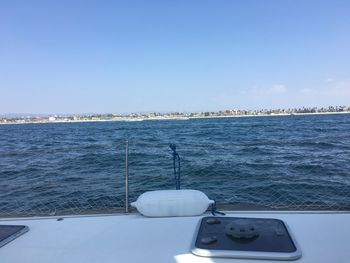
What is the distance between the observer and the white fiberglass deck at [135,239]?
1433 mm

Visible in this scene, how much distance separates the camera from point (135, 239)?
1.64m

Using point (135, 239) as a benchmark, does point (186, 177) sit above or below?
below

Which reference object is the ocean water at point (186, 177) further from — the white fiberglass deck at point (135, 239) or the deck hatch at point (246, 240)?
the deck hatch at point (246, 240)

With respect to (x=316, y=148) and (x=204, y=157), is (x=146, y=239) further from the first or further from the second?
(x=316, y=148)

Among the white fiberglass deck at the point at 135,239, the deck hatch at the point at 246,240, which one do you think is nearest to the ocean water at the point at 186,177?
the white fiberglass deck at the point at 135,239

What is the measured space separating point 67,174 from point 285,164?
753 cm

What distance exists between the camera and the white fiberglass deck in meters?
1.43

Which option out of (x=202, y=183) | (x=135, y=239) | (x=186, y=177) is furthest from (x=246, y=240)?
(x=186, y=177)

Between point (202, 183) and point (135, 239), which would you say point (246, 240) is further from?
point (202, 183)

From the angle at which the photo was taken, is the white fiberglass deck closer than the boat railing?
Yes

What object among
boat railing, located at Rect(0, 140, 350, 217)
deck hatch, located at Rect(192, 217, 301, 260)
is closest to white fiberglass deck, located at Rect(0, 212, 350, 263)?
deck hatch, located at Rect(192, 217, 301, 260)

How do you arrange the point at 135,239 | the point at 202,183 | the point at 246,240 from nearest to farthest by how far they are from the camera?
the point at 246,240
the point at 135,239
the point at 202,183

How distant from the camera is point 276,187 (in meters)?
7.73

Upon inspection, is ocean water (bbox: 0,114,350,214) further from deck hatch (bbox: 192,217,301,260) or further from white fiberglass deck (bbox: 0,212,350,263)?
deck hatch (bbox: 192,217,301,260)
